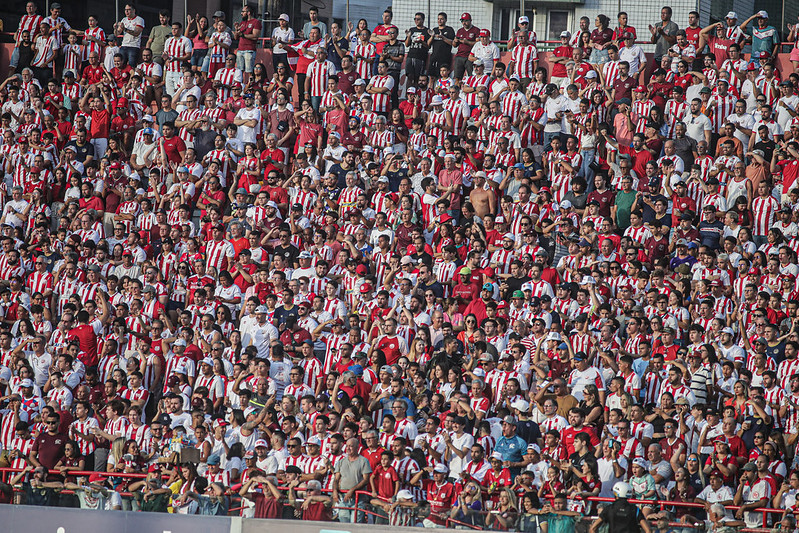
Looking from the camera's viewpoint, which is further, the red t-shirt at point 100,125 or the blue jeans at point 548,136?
the red t-shirt at point 100,125

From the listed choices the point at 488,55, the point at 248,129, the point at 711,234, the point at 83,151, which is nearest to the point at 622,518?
the point at 711,234

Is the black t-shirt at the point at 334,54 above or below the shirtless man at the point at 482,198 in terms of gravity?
above

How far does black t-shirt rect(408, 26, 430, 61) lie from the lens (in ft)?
68.8

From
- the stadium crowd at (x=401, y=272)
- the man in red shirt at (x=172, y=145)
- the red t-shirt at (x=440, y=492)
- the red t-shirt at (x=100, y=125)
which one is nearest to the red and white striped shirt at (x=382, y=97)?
the stadium crowd at (x=401, y=272)

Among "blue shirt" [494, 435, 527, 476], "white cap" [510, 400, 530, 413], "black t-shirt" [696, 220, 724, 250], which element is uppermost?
"black t-shirt" [696, 220, 724, 250]

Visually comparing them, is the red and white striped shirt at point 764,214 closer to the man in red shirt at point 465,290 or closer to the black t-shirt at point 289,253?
the man in red shirt at point 465,290

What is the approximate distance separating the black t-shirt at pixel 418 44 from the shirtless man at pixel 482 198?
3.41m

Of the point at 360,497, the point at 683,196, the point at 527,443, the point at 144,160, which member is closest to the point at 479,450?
the point at 527,443

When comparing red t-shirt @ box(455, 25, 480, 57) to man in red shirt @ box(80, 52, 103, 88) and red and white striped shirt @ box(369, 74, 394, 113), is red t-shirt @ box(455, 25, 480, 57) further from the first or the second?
man in red shirt @ box(80, 52, 103, 88)

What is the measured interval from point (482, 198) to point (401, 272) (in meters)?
1.82

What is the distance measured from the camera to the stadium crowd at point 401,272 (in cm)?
1399

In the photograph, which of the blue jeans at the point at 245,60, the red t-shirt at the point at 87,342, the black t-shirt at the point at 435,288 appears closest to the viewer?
the black t-shirt at the point at 435,288

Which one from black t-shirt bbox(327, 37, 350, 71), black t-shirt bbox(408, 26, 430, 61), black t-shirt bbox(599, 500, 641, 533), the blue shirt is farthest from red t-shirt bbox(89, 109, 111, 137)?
black t-shirt bbox(599, 500, 641, 533)

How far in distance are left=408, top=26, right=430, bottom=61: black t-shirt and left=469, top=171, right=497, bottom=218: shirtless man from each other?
3413mm
